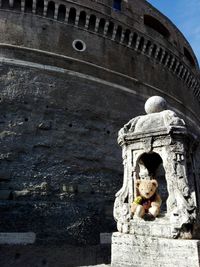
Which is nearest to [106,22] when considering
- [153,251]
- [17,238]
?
[17,238]

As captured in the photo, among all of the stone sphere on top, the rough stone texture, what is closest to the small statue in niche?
the stone sphere on top

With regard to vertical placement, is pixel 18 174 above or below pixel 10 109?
below

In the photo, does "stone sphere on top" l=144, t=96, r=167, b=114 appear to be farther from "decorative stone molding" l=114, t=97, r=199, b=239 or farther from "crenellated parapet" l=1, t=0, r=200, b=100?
"crenellated parapet" l=1, t=0, r=200, b=100

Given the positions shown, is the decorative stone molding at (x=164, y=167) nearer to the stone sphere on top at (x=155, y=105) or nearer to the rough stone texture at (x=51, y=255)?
the stone sphere on top at (x=155, y=105)

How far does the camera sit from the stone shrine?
1.87 m

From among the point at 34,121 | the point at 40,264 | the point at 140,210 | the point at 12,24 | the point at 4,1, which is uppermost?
the point at 4,1

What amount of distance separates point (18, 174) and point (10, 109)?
155cm

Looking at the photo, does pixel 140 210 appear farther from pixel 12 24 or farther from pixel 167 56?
pixel 167 56

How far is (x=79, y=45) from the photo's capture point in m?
7.81

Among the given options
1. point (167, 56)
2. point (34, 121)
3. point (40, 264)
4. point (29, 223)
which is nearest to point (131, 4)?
point (167, 56)

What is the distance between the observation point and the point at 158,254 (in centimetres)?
187

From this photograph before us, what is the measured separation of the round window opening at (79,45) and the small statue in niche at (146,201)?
6.17 metres

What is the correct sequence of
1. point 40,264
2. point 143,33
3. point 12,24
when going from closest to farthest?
point 40,264 < point 12,24 < point 143,33

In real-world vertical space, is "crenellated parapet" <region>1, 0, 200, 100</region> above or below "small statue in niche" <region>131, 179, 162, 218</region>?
above
